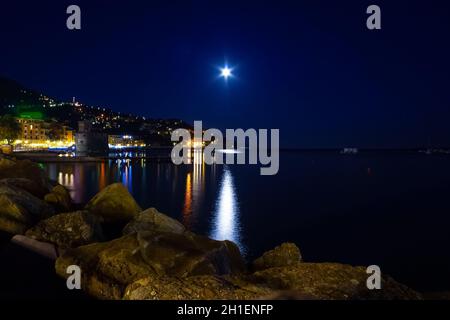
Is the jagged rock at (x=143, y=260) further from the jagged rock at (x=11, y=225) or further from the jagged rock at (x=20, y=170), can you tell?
the jagged rock at (x=20, y=170)

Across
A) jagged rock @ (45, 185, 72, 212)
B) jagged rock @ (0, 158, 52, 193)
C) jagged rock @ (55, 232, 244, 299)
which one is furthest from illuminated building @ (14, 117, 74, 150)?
jagged rock @ (55, 232, 244, 299)

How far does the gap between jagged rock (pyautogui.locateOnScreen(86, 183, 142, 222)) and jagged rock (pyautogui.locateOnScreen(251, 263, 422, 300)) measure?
422 inches

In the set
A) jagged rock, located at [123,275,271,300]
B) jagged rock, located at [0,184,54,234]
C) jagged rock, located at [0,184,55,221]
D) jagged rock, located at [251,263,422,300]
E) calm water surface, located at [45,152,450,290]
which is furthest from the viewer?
calm water surface, located at [45,152,450,290]

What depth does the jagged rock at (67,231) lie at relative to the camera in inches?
552

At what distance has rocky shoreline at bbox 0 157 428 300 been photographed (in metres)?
8.41

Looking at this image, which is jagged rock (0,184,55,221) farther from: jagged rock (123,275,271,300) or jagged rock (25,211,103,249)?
jagged rock (123,275,271,300)

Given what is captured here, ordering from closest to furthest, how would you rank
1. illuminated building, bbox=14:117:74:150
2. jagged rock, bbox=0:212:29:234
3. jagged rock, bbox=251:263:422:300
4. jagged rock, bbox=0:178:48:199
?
jagged rock, bbox=251:263:422:300, jagged rock, bbox=0:212:29:234, jagged rock, bbox=0:178:48:199, illuminated building, bbox=14:117:74:150

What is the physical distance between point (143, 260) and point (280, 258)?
17.8 feet

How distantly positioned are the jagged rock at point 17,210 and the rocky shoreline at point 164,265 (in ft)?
0.12

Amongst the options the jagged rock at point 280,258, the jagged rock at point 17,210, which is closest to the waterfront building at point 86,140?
the jagged rock at point 17,210

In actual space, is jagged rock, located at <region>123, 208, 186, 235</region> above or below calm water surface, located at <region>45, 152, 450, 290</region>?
above

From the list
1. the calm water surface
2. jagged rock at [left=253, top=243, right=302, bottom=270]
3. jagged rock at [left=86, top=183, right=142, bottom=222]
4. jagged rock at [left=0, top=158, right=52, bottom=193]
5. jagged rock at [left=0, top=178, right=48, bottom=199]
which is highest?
Answer: jagged rock at [left=0, top=158, right=52, bottom=193]

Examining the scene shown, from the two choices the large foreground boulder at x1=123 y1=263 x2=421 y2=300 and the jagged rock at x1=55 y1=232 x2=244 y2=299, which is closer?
the large foreground boulder at x1=123 y1=263 x2=421 y2=300
